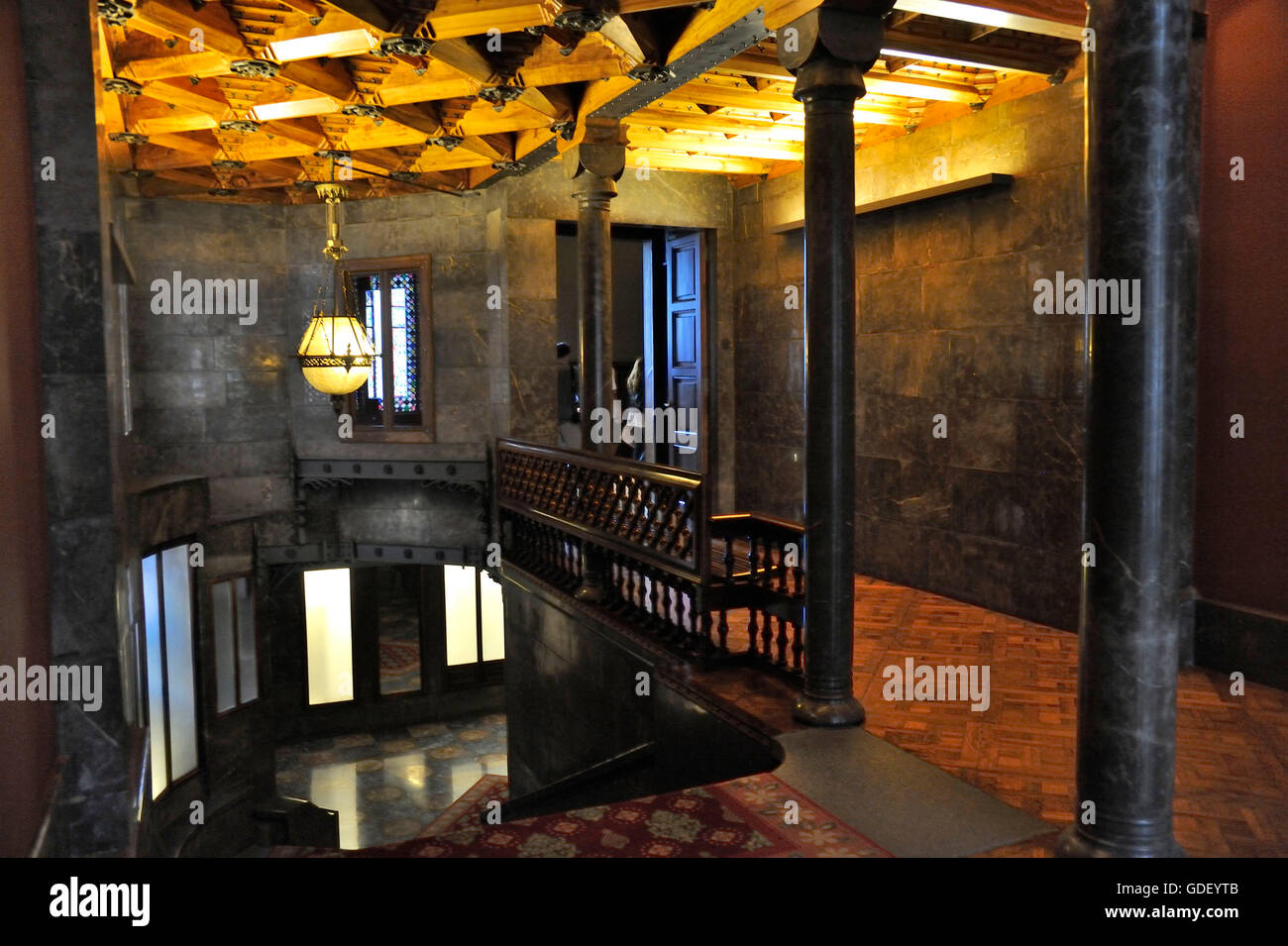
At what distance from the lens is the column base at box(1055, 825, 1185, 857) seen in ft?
11.0

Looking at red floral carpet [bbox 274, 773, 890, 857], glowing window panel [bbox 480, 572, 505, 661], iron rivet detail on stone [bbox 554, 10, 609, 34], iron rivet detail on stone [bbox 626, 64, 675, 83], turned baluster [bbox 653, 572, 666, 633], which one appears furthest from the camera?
glowing window panel [bbox 480, 572, 505, 661]

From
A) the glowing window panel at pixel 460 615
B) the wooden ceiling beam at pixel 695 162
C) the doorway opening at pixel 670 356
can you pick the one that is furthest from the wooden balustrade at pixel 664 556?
the glowing window panel at pixel 460 615

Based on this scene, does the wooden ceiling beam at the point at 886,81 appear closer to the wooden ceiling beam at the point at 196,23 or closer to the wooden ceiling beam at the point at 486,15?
the wooden ceiling beam at the point at 486,15

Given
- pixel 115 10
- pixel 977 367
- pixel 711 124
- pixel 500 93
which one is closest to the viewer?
pixel 115 10

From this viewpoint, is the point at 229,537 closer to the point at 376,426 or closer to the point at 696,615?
the point at 376,426

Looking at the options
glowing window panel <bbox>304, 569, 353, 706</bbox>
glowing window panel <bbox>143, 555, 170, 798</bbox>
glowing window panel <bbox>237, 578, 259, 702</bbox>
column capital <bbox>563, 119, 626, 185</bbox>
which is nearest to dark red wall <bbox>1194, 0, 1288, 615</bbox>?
column capital <bbox>563, 119, 626, 185</bbox>

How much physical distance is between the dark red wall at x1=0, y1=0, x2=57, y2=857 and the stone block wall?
588 cm

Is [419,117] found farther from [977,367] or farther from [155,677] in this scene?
[155,677]

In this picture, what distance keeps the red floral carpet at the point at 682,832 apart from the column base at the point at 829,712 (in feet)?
2.01

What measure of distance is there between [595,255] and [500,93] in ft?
6.45

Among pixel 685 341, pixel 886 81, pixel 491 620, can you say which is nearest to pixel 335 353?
pixel 685 341

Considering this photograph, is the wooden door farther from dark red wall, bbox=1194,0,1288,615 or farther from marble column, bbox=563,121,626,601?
dark red wall, bbox=1194,0,1288,615

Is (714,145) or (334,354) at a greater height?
(714,145)

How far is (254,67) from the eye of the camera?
645 cm
